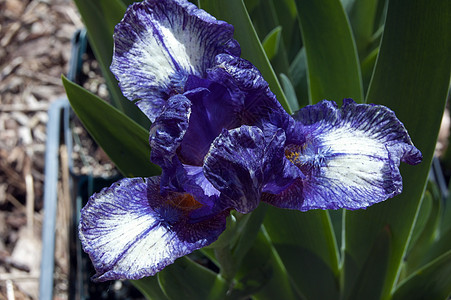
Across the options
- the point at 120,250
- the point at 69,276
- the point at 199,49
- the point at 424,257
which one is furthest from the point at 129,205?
the point at 69,276

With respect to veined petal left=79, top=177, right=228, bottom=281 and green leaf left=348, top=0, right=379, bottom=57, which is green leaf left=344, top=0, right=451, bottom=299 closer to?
veined petal left=79, top=177, right=228, bottom=281

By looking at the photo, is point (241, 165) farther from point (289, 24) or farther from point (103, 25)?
point (289, 24)

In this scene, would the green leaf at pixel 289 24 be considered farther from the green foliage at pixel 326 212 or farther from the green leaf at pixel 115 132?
the green leaf at pixel 115 132

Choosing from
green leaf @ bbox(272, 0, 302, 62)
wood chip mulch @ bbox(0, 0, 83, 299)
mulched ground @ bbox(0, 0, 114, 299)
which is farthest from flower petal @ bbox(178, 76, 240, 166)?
wood chip mulch @ bbox(0, 0, 83, 299)

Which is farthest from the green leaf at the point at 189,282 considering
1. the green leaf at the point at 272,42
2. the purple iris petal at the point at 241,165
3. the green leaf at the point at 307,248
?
the green leaf at the point at 272,42

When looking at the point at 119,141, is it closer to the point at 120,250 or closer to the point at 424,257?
the point at 120,250

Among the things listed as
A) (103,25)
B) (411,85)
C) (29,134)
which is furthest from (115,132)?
(29,134)
